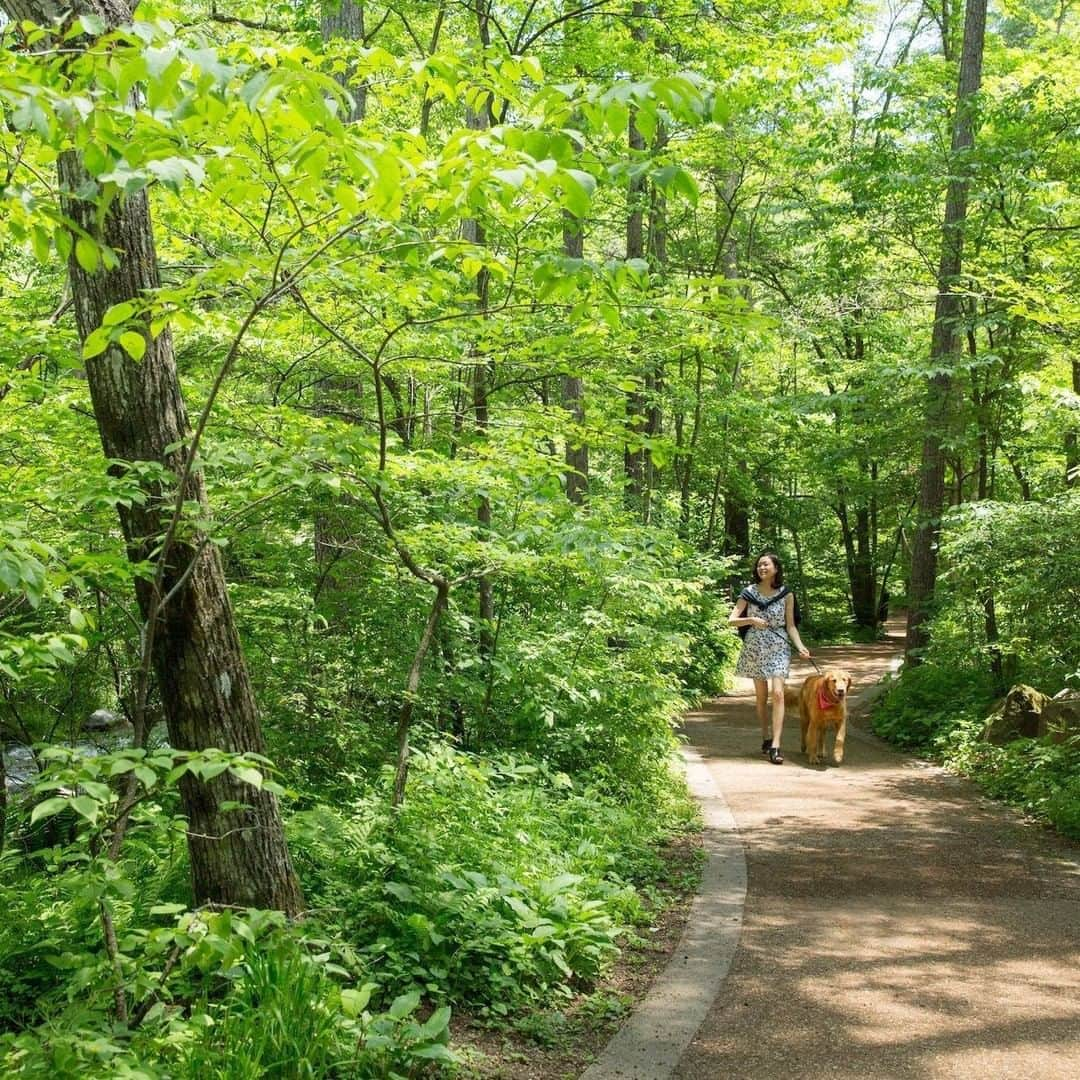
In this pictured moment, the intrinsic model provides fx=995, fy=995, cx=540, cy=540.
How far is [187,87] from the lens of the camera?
91.1 inches

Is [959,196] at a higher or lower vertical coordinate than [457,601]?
higher

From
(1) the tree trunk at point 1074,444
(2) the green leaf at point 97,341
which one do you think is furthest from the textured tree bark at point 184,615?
(1) the tree trunk at point 1074,444

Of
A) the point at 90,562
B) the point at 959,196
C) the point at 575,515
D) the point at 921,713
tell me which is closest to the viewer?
the point at 90,562

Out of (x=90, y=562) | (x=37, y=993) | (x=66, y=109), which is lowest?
(x=37, y=993)

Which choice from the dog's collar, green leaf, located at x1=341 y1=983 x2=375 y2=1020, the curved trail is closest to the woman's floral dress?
the dog's collar

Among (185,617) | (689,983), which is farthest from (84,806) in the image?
(689,983)

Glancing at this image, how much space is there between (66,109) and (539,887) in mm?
4116

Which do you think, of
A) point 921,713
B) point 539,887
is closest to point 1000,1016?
point 539,887

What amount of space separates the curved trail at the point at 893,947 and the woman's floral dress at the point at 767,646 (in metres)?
1.50

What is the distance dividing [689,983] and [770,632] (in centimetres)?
567

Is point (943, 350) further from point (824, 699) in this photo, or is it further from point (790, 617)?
point (824, 699)

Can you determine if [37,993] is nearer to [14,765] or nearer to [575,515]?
[575,515]

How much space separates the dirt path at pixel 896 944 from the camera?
12.7ft

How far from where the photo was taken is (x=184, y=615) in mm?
4152
